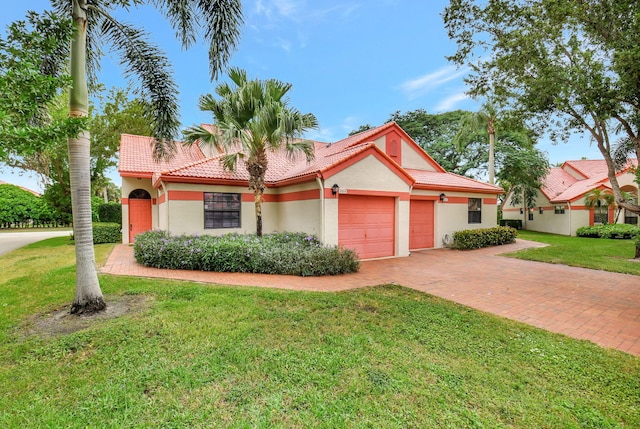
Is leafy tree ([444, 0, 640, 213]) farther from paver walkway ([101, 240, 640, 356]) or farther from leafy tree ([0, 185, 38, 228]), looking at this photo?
leafy tree ([0, 185, 38, 228])

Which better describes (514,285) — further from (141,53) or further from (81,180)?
(141,53)

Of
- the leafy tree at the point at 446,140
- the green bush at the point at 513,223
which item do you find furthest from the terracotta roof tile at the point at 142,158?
the green bush at the point at 513,223

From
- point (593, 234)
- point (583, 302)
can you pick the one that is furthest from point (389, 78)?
point (593, 234)

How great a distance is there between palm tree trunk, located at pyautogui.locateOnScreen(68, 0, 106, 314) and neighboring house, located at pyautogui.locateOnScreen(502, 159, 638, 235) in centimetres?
2790

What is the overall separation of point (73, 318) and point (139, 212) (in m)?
11.9

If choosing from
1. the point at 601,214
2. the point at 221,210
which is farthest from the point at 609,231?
the point at 221,210

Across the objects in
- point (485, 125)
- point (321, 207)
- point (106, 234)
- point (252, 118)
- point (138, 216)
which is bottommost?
point (106, 234)

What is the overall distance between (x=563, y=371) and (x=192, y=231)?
11737 mm

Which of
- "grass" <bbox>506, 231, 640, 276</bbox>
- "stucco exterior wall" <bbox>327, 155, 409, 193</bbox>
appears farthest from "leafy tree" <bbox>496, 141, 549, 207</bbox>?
"stucco exterior wall" <bbox>327, 155, 409, 193</bbox>

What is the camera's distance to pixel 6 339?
4242 mm

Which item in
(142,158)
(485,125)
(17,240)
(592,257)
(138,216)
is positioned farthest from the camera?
(485,125)

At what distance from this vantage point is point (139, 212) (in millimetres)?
15555

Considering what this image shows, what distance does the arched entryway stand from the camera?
50.5 ft

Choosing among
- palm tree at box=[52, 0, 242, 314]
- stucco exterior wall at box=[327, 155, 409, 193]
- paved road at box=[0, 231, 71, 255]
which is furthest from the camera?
paved road at box=[0, 231, 71, 255]
